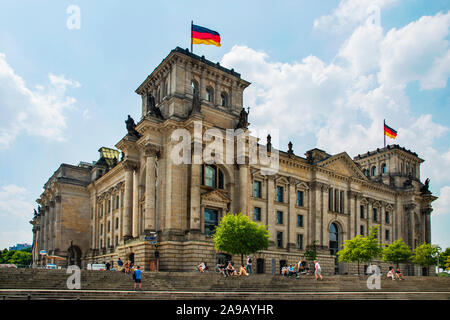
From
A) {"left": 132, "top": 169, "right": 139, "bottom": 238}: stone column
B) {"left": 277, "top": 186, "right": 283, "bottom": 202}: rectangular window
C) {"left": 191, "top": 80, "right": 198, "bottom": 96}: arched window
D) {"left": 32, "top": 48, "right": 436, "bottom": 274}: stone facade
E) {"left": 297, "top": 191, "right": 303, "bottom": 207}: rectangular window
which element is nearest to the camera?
{"left": 32, "top": 48, "right": 436, "bottom": 274}: stone facade

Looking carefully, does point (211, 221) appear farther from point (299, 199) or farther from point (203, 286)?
point (299, 199)

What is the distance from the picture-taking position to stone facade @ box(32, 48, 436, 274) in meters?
43.6

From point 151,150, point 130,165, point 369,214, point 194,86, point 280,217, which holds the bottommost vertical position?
point 280,217

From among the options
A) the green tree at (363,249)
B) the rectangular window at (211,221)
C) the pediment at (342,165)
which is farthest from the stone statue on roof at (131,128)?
the green tree at (363,249)

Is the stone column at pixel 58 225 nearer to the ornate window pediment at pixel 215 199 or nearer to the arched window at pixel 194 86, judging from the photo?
the ornate window pediment at pixel 215 199

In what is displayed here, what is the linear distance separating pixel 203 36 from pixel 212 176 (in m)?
14.6

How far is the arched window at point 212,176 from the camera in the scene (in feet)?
151

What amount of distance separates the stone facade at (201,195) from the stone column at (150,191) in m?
0.10

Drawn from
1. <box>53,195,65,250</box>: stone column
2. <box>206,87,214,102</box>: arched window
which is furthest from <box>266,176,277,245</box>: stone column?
<box>53,195,65,250</box>: stone column

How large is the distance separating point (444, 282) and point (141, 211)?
30565 millimetres

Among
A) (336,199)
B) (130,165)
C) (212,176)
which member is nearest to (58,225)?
(130,165)

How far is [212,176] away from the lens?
154 ft

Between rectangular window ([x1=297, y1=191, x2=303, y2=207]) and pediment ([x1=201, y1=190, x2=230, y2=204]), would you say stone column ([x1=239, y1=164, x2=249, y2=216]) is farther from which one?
rectangular window ([x1=297, y1=191, x2=303, y2=207])

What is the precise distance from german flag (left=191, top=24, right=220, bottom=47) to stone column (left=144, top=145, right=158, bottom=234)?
12109 mm
